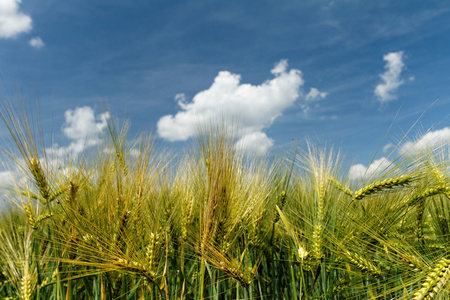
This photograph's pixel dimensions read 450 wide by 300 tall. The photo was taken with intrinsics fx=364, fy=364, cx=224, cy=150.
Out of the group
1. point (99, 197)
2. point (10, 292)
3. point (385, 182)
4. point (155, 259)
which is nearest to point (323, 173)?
point (385, 182)

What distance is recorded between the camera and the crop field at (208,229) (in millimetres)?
1516

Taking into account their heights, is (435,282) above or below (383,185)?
below

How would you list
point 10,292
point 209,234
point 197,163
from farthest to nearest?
1. point 10,292
2. point 197,163
3. point 209,234

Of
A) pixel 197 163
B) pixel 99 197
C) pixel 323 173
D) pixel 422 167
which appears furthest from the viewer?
pixel 323 173

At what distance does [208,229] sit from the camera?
5.03ft

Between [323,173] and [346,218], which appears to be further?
[323,173]

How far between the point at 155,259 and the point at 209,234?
0.83 feet

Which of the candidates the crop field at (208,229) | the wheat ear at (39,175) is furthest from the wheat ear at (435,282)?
the wheat ear at (39,175)

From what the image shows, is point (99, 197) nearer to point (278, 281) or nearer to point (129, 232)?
point (129, 232)

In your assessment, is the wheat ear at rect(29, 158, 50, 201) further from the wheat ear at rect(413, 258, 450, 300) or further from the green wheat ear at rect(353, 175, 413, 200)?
the wheat ear at rect(413, 258, 450, 300)

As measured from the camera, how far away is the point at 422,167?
1855 millimetres

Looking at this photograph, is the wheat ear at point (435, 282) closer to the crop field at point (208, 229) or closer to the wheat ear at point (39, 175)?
the crop field at point (208, 229)

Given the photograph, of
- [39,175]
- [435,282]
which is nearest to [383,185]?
[435,282]

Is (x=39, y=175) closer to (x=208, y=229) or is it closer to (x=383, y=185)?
→ (x=208, y=229)
